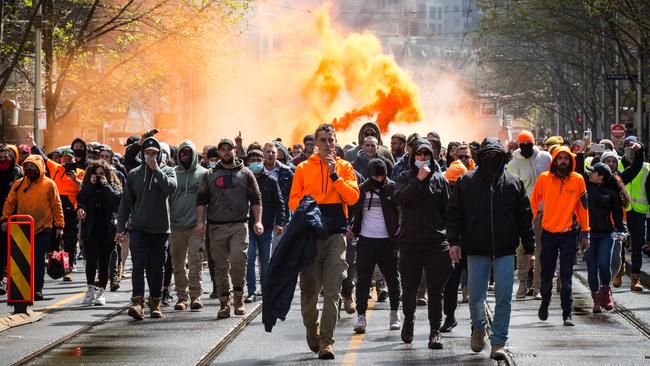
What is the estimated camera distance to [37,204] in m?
16.6

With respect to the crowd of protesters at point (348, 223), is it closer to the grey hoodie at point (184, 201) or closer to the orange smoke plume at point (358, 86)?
the grey hoodie at point (184, 201)

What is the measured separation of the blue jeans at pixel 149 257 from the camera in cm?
1476

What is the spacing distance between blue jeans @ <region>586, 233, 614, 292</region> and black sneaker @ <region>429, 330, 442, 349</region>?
369 cm

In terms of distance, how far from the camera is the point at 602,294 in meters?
15.3

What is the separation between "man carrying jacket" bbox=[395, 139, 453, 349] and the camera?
39.9 feet

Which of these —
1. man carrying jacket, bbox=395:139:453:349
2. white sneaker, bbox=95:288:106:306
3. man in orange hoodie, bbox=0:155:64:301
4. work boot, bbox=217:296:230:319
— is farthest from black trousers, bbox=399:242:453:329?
man in orange hoodie, bbox=0:155:64:301

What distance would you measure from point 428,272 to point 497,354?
1.19 meters

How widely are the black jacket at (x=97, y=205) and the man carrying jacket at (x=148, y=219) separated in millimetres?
1419

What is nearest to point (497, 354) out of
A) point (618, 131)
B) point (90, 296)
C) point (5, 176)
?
point (90, 296)

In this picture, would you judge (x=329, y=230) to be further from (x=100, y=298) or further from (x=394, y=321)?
(x=100, y=298)

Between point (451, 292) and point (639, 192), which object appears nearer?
point (451, 292)

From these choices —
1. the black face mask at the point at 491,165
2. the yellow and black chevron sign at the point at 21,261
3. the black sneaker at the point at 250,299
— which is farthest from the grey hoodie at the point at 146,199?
the black face mask at the point at 491,165

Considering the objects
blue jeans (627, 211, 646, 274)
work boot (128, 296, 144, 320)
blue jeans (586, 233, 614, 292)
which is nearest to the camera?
work boot (128, 296, 144, 320)

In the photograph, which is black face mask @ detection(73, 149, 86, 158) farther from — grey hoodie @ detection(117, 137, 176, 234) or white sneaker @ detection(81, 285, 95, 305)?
grey hoodie @ detection(117, 137, 176, 234)
